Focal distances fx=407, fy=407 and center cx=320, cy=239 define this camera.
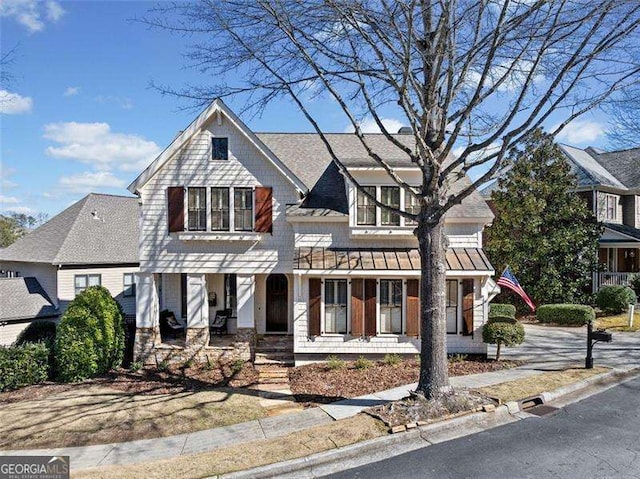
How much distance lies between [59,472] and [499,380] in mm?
10021

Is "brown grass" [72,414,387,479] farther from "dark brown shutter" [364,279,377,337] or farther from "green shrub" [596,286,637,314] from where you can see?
"green shrub" [596,286,637,314]

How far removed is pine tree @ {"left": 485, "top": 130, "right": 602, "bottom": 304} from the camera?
21.4 meters

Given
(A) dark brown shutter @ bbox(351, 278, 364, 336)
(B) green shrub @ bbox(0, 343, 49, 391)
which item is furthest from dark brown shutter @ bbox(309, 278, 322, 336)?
(B) green shrub @ bbox(0, 343, 49, 391)

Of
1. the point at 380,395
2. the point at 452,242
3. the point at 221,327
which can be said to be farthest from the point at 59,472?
the point at 452,242

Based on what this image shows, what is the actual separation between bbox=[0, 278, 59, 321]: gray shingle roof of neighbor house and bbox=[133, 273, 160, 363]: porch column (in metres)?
8.04

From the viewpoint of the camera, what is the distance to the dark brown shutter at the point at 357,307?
1338 cm

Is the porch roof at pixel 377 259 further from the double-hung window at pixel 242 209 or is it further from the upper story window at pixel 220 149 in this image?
the upper story window at pixel 220 149

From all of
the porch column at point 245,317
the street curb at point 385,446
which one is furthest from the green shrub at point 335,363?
Answer: the street curb at point 385,446

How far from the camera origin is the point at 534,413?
873cm

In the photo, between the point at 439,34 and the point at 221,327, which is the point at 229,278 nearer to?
the point at 221,327

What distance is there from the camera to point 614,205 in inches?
1093

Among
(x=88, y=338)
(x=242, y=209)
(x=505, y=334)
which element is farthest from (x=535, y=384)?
(x=88, y=338)

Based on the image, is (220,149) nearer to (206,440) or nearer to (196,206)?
(196,206)

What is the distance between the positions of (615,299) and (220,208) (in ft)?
63.3
